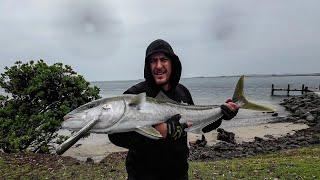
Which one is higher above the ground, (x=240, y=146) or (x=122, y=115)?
(x=122, y=115)

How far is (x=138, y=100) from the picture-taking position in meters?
4.32

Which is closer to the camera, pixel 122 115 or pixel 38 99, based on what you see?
pixel 122 115

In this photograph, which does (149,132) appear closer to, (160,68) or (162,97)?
(162,97)

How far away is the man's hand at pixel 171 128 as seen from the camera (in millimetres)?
4465

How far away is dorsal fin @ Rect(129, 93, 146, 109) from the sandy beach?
14.2 m

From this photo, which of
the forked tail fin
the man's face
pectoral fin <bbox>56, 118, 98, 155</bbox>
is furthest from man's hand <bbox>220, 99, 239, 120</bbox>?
pectoral fin <bbox>56, 118, 98, 155</bbox>

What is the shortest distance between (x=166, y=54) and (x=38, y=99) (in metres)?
13.3

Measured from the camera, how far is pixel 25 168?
13.2m

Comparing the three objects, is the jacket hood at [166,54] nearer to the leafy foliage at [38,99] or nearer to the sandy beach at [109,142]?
the leafy foliage at [38,99]

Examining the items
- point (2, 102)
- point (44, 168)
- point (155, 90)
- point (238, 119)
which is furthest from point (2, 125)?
point (238, 119)

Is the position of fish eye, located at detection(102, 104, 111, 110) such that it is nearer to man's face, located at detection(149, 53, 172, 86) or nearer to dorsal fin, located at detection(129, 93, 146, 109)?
dorsal fin, located at detection(129, 93, 146, 109)

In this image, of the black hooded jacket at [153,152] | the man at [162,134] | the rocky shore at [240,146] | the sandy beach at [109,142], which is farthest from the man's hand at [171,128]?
the rocky shore at [240,146]

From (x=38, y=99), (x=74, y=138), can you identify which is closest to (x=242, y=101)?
(x=74, y=138)

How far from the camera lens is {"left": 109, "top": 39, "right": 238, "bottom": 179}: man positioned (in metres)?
4.48
